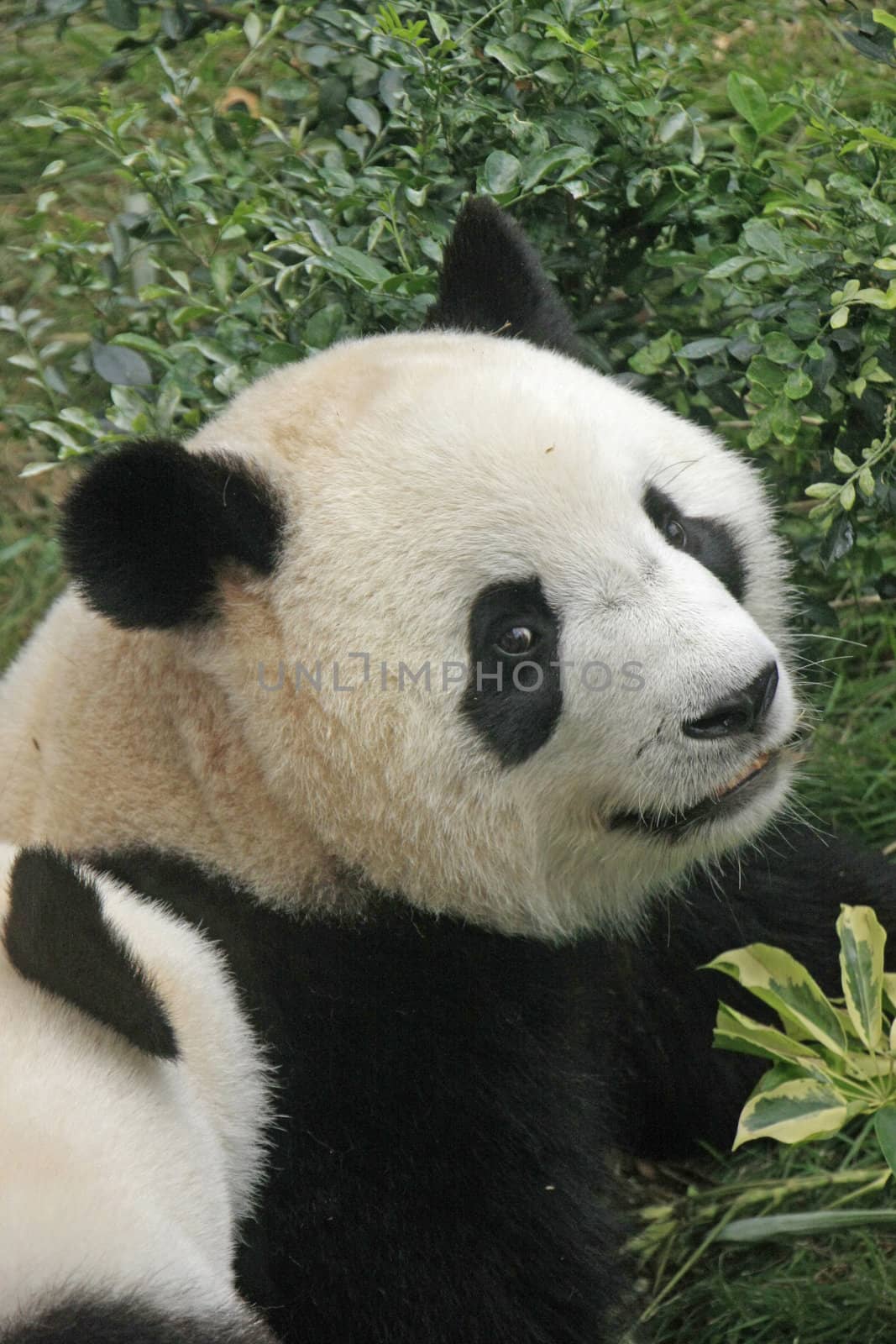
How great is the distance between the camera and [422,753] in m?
2.49

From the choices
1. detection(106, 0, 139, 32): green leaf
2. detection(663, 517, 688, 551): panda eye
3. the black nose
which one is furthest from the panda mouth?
detection(106, 0, 139, 32): green leaf

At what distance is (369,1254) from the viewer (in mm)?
2527

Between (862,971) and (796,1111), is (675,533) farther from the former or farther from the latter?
(796,1111)

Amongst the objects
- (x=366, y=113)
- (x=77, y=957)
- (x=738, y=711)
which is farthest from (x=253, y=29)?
(x=77, y=957)

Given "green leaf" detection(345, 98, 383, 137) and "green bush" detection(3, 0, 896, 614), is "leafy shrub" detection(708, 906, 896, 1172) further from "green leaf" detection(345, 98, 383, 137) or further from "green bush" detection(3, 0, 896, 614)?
"green leaf" detection(345, 98, 383, 137)

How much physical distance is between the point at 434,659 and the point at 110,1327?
3.53 feet

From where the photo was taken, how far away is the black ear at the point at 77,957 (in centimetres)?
205

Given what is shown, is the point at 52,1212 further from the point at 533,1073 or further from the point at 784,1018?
the point at 784,1018

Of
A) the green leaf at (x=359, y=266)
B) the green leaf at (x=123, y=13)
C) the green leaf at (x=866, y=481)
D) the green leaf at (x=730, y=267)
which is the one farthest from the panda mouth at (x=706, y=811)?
the green leaf at (x=123, y=13)

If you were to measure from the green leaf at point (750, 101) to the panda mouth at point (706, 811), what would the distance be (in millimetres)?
1380

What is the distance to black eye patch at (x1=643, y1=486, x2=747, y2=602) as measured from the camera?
2561mm

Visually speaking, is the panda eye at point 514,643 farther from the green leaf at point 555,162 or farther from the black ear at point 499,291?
the green leaf at point 555,162

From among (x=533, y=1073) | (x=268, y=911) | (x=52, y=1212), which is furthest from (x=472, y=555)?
(x=52, y=1212)

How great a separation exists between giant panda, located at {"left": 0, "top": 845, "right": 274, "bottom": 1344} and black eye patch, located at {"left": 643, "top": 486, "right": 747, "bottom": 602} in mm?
1019
